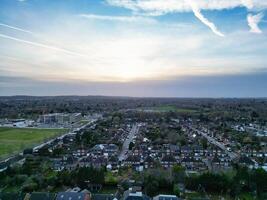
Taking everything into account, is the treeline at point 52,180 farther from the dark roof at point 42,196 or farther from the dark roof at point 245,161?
the dark roof at point 245,161

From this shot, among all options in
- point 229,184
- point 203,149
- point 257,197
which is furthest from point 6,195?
point 203,149

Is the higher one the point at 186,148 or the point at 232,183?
the point at 232,183

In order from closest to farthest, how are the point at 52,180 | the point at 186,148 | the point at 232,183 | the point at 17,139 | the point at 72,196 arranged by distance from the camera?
1. the point at 72,196
2. the point at 232,183
3. the point at 52,180
4. the point at 186,148
5. the point at 17,139

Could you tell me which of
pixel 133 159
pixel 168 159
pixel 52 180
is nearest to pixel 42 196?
pixel 52 180

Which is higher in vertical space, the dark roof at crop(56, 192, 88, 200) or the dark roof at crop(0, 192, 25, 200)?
the dark roof at crop(56, 192, 88, 200)

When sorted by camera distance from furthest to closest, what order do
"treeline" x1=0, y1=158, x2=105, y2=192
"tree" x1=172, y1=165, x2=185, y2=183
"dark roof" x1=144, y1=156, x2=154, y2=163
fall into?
"dark roof" x1=144, y1=156, x2=154, y2=163, "tree" x1=172, y1=165, x2=185, y2=183, "treeline" x1=0, y1=158, x2=105, y2=192

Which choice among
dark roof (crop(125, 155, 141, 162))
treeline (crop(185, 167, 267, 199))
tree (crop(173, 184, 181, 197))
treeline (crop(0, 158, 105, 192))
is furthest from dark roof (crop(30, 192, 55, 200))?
dark roof (crop(125, 155, 141, 162))

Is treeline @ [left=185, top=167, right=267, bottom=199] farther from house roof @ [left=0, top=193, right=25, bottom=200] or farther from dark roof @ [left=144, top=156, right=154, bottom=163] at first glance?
house roof @ [left=0, top=193, right=25, bottom=200]

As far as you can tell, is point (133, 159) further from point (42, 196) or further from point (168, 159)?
point (42, 196)

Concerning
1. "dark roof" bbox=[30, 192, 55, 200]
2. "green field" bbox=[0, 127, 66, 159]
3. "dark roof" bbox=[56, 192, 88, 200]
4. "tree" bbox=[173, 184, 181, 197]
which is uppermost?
"dark roof" bbox=[56, 192, 88, 200]
